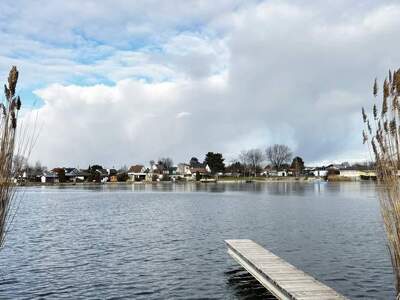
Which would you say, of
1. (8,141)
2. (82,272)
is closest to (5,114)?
(8,141)

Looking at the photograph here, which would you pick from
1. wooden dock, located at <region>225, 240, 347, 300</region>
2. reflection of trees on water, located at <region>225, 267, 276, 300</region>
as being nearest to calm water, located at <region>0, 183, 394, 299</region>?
reflection of trees on water, located at <region>225, 267, 276, 300</region>

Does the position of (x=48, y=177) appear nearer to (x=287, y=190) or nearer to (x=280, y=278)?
(x=287, y=190)

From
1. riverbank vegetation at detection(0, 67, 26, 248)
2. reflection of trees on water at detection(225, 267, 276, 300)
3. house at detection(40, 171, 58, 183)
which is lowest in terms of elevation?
reflection of trees on water at detection(225, 267, 276, 300)

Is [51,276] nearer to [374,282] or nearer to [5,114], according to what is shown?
[5,114]

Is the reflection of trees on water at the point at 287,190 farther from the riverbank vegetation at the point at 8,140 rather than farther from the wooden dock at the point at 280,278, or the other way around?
the riverbank vegetation at the point at 8,140

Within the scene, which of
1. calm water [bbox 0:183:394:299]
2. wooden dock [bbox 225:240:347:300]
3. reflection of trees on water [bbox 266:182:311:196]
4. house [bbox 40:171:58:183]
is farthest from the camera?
house [bbox 40:171:58:183]

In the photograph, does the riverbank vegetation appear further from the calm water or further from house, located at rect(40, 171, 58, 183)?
house, located at rect(40, 171, 58, 183)

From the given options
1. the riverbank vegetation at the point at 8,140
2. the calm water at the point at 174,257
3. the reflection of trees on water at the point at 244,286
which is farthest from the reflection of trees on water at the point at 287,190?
the riverbank vegetation at the point at 8,140

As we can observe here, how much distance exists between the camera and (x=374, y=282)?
1442 centimetres

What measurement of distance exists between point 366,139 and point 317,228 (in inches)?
866

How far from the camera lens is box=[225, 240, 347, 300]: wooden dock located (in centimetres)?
1028

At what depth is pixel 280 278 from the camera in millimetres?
11836

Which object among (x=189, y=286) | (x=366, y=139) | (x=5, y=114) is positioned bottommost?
(x=189, y=286)

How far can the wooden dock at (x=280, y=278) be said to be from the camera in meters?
10.3
